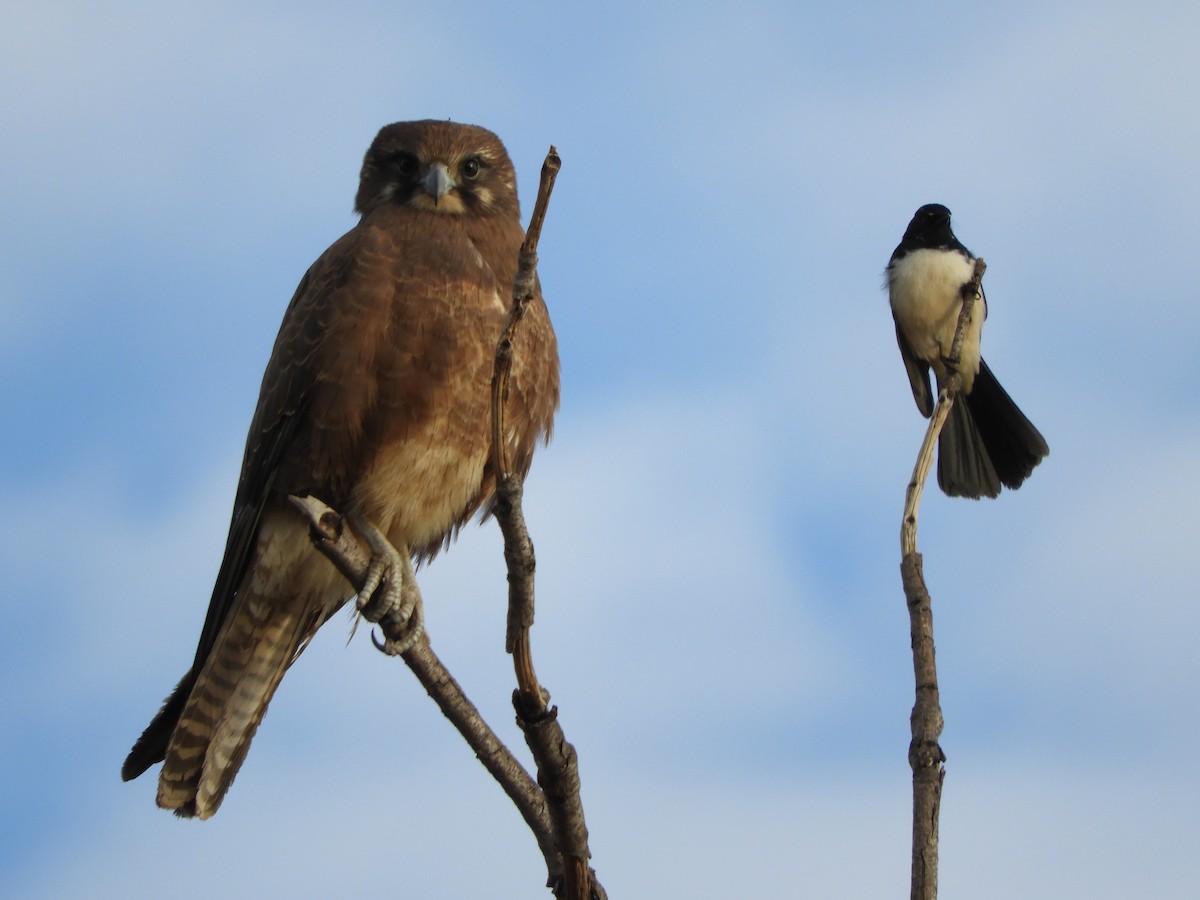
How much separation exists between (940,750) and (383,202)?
258cm

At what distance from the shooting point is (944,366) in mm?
5125

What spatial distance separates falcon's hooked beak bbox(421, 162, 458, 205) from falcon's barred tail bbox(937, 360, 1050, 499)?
2372mm

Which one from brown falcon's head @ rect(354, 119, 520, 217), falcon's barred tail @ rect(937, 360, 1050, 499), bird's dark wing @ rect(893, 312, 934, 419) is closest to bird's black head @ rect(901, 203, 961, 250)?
bird's dark wing @ rect(893, 312, 934, 419)

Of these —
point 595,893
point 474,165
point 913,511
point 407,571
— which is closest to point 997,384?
point 474,165

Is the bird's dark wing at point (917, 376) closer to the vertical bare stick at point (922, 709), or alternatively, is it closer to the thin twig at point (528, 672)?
the vertical bare stick at point (922, 709)

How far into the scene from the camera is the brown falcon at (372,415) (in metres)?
3.54

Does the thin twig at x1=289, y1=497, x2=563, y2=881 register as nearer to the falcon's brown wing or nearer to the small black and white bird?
the falcon's brown wing

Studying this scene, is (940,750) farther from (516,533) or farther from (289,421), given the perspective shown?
(289,421)

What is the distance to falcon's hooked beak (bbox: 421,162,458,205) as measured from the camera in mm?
3887

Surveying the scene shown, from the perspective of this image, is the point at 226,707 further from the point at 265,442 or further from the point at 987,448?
the point at 987,448

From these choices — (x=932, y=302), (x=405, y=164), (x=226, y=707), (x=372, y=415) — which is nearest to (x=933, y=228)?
(x=932, y=302)

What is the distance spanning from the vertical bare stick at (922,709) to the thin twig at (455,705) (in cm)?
75

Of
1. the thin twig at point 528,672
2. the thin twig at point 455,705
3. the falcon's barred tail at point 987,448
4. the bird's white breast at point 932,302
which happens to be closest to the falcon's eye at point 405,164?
the thin twig at point 455,705

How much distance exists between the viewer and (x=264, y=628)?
396cm
